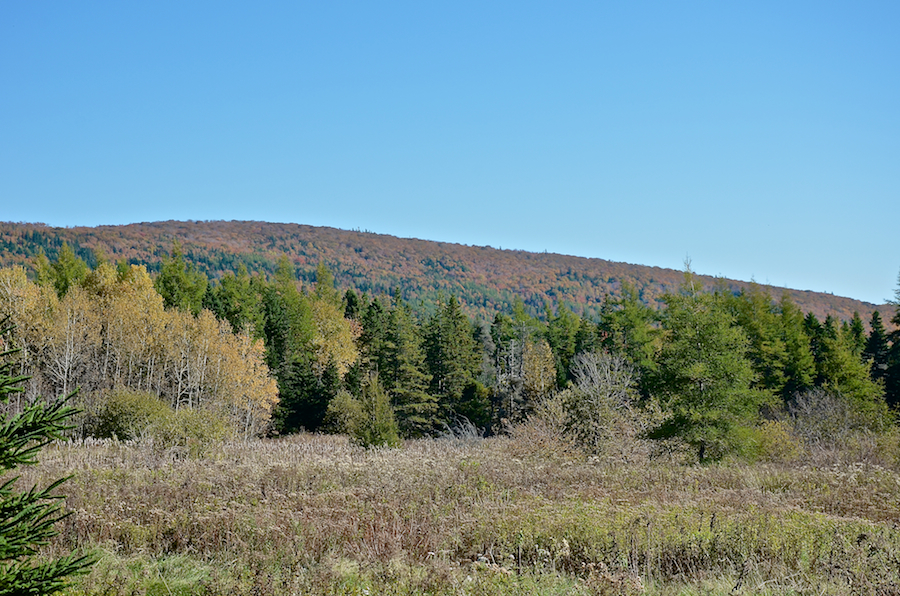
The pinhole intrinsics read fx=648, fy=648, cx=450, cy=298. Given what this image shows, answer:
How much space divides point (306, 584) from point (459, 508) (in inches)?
156

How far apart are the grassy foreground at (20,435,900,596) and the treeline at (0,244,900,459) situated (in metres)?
9.50

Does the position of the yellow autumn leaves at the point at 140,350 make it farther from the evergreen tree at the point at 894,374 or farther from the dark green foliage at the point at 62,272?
the evergreen tree at the point at 894,374

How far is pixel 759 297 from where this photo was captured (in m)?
49.8

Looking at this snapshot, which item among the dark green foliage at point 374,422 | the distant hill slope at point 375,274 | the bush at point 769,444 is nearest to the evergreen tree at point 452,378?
the dark green foliage at point 374,422

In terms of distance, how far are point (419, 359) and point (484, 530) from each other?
4126 cm

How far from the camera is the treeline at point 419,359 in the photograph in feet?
75.5

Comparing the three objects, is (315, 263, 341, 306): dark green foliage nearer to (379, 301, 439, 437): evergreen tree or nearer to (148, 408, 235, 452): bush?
(379, 301, 439, 437): evergreen tree

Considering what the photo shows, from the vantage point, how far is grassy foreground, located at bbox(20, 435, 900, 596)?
21.8ft

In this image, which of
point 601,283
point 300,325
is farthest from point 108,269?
point 601,283

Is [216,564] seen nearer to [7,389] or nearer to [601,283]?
[7,389]

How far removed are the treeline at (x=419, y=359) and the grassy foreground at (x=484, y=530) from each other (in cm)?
950

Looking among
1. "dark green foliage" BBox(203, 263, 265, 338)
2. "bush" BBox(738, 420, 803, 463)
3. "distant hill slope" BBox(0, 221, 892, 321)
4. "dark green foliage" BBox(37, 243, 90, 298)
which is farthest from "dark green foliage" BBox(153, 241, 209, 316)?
"distant hill slope" BBox(0, 221, 892, 321)

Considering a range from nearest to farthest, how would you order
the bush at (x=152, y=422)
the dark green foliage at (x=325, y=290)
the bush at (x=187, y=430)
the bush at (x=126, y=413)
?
the bush at (x=187, y=430), the bush at (x=152, y=422), the bush at (x=126, y=413), the dark green foliage at (x=325, y=290)

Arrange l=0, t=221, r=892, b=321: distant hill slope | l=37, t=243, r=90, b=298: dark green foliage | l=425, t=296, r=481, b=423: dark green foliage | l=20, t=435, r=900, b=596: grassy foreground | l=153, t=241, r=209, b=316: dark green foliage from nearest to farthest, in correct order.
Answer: l=20, t=435, r=900, b=596: grassy foreground
l=37, t=243, r=90, b=298: dark green foliage
l=425, t=296, r=481, b=423: dark green foliage
l=153, t=241, r=209, b=316: dark green foliage
l=0, t=221, r=892, b=321: distant hill slope
